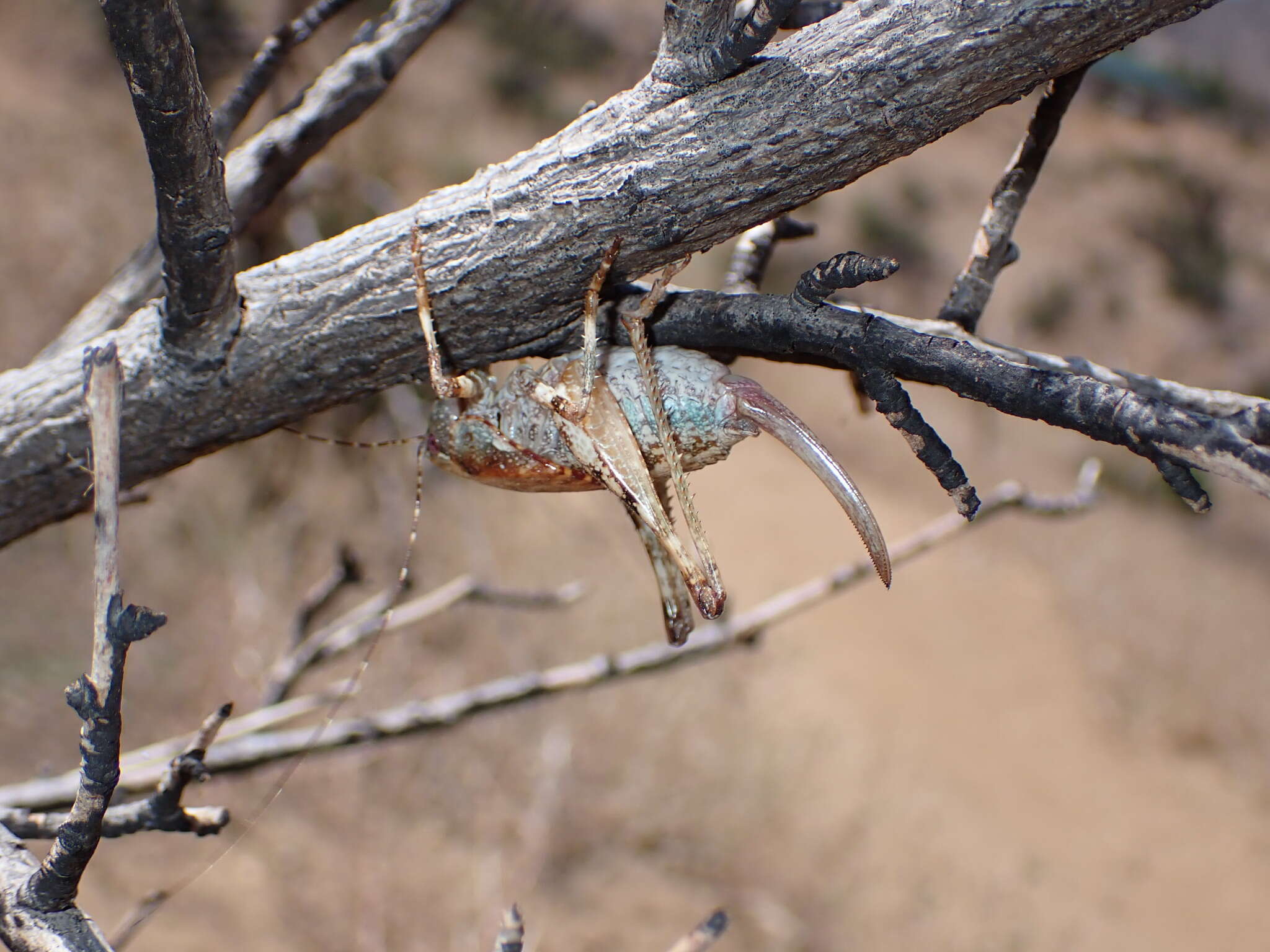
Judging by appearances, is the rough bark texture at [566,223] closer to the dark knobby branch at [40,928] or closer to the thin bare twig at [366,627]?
the dark knobby branch at [40,928]

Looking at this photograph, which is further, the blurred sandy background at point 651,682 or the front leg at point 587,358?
the blurred sandy background at point 651,682

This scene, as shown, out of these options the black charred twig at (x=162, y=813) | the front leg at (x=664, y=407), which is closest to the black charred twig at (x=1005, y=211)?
the front leg at (x=664, y=407)

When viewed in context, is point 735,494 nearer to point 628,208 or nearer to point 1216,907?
point 1216,907

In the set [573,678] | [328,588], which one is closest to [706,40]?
[573,678]

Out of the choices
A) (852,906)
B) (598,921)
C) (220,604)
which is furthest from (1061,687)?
(220,604)

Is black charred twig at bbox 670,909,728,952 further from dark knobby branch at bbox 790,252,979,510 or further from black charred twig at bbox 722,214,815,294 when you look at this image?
black charred twig at bbox 722,214,815,294
